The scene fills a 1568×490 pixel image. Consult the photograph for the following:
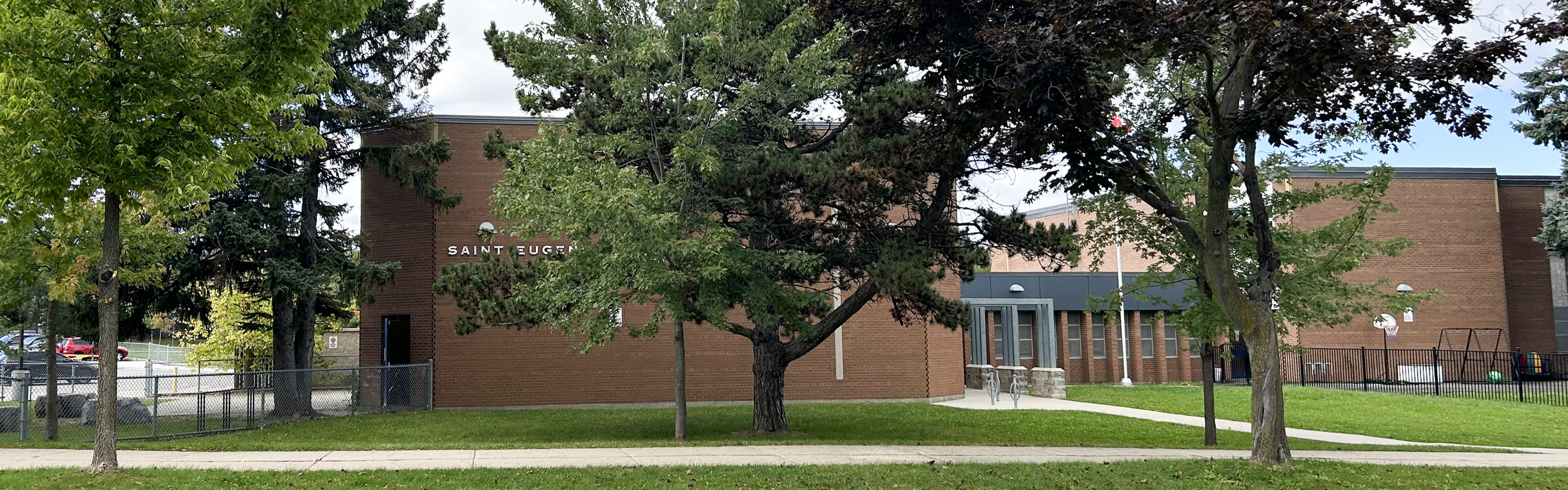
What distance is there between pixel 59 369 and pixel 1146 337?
1406 inches

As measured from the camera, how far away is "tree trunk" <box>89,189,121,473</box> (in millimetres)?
10508

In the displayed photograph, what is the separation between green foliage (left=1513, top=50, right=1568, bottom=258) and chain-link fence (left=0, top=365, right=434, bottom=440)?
2645 cm

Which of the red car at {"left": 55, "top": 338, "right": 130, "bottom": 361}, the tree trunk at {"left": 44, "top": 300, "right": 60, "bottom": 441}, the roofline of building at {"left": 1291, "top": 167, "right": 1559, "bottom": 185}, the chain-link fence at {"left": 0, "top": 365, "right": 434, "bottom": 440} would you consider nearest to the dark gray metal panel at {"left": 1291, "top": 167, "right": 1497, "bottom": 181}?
the roofline of building at {"left": 1291, "top": 167, "right": 1559, "bottom": 185}

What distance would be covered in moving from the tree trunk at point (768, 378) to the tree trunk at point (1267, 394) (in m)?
8.00

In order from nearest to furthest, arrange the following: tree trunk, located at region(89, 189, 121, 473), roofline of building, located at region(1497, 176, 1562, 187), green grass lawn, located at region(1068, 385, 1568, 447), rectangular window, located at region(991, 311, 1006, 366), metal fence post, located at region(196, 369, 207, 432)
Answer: tree trunk, located at region(89, 189, 121, 473)
metal fence post, located at region(196, 369, 207, 432)
green grass lawn, located at region(1068, 385, 1568, 447)
rectangular window, located at region(991, 311, 1006, 366)
roofline of building, located at region(1497, 176, 1562, 187)

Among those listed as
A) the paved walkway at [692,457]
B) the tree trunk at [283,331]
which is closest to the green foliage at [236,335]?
the tree trunk at [283,331]

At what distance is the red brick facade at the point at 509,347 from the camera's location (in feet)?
84.1

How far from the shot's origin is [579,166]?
15453 millimetres

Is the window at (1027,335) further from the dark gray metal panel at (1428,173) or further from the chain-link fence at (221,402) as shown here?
the chain-link fence at (221,402)

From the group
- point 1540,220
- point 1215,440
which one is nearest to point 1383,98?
point 1215,440

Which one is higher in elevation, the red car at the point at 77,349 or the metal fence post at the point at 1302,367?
the red car at the point at 77,349

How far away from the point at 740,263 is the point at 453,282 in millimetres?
5929

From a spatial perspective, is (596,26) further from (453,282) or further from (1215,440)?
(1215,440)

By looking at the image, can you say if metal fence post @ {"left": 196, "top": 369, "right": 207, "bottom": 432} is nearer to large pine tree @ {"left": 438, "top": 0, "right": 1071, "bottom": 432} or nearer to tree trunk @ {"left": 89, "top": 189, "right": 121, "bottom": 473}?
large pine tree @ {"left": 438, "top": 0, "right": 1071, "bottom": 432}
